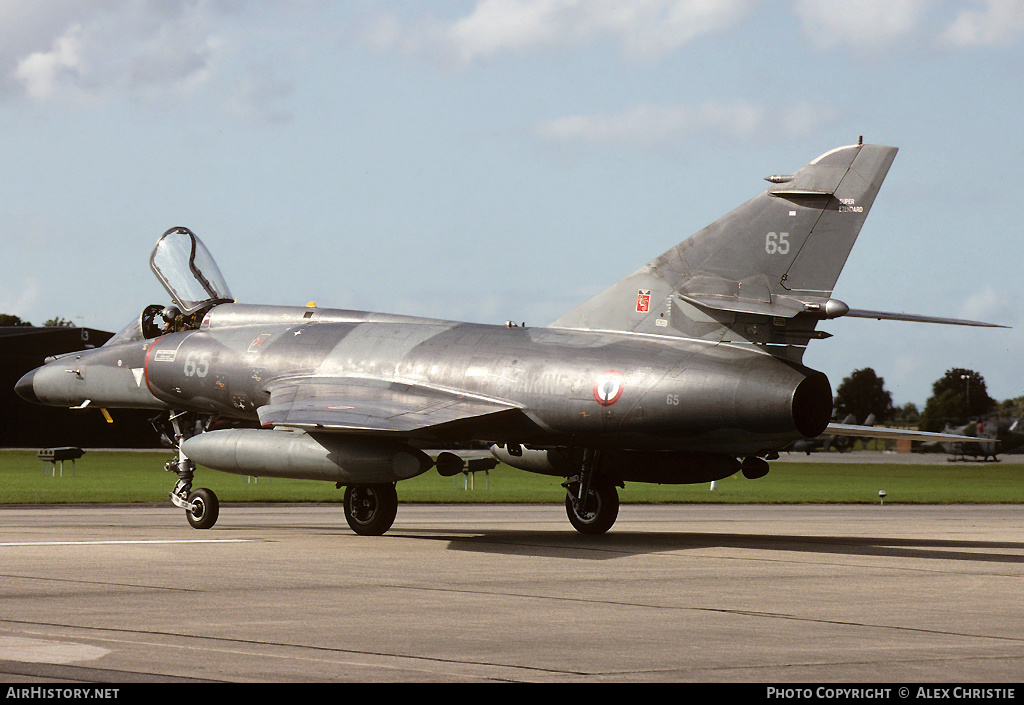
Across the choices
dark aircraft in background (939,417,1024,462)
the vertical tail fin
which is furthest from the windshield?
dark aircraft in background (939,417,1024,462)

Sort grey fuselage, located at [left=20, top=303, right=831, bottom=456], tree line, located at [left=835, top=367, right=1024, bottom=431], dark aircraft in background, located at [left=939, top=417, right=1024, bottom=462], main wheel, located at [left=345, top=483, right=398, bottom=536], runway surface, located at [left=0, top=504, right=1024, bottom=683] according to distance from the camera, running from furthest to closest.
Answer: tree line, located at [left=835, top=367, right=1024, bottom=431]
dark aircraft in background, located at [left=939, top=417, right=1024, bottom=462]
main wheel, located at [left=345, top=483, right=398, bottom=536]
grey fuselage, located at [left=20, top=303, right=831, bottom=456]
runway surface, located at [left=0, top=504, right=1024, bottom=683]

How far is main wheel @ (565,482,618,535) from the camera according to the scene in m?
18.8

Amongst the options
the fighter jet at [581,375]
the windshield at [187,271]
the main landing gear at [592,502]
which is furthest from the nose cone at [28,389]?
the main landing gear at [592,502]

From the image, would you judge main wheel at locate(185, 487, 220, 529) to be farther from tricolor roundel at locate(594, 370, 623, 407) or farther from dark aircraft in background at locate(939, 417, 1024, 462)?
dark aircraft in background at locate(939, 417, 1024, 462)

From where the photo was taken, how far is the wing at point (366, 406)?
16219mm

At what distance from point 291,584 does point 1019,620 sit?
21.0 feet

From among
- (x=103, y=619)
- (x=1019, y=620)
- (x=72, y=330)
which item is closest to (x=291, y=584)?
(x=103, y=619)

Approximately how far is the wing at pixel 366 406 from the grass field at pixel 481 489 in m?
12.0

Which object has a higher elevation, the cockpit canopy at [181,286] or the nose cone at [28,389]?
the cockpit canopy at [181,286]

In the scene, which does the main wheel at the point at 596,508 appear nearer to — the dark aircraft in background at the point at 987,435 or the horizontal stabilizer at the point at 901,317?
the horizontal stabilizer at the point at 901,317

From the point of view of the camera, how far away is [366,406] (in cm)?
1706

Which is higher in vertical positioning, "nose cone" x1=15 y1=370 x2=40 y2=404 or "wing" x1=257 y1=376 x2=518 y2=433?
"nose cone" x1=15 y1=370 x2=40 y2=404

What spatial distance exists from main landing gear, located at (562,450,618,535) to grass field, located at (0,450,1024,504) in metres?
12.8

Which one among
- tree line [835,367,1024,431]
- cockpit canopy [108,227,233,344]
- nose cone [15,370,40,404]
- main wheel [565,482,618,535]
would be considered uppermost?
tree line [835,367,1024,431]
